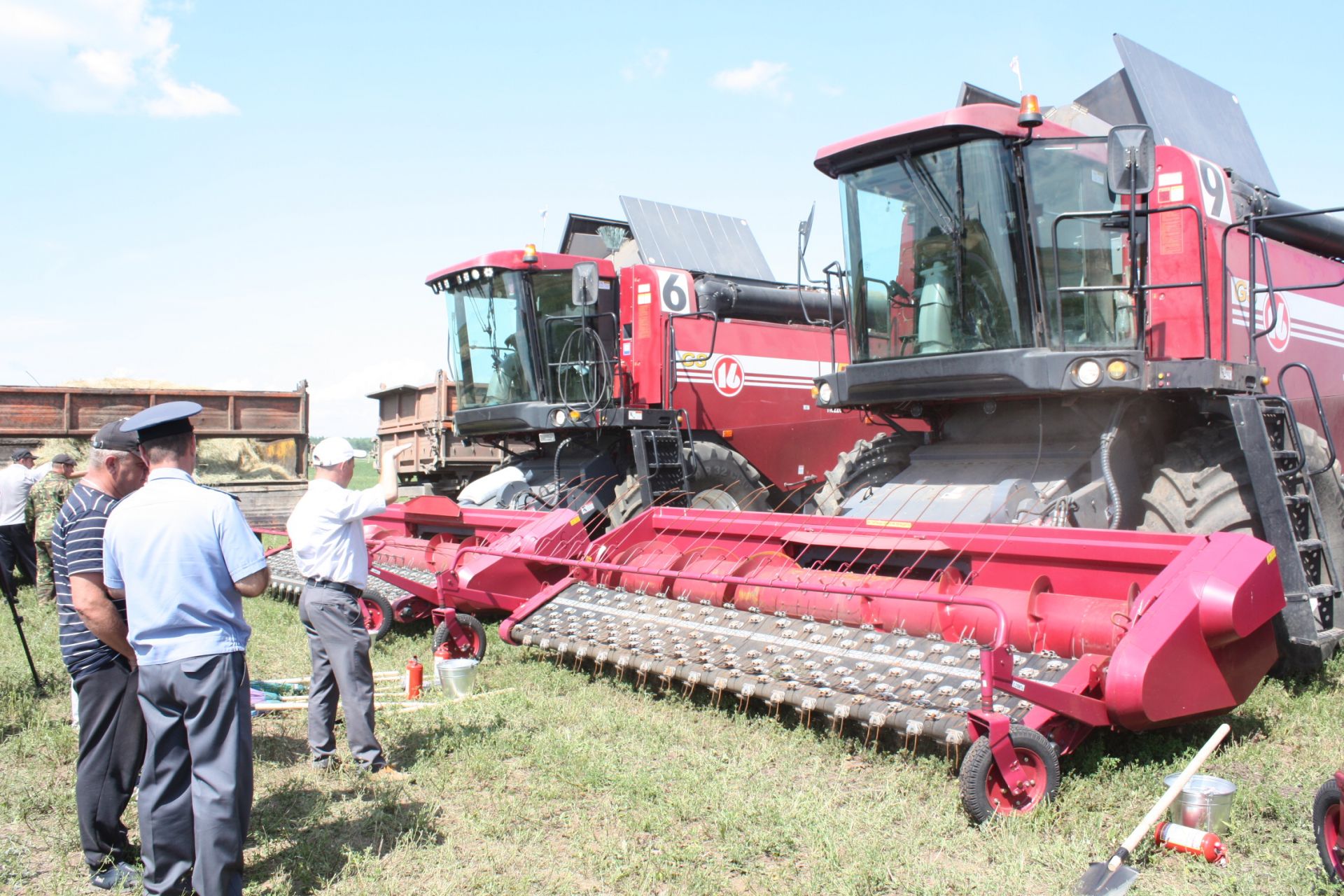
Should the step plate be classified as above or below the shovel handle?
above

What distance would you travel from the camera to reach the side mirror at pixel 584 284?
8219 millimetres

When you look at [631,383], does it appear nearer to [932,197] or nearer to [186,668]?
[932,197]

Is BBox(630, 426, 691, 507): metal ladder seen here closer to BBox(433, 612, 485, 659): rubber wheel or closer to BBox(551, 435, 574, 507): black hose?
BBox(551, 435, 574, 507): black hose

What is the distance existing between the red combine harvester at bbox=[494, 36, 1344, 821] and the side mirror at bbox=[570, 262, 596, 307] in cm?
241

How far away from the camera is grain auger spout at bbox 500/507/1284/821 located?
3605mm

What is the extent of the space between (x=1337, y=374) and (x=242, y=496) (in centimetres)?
1069

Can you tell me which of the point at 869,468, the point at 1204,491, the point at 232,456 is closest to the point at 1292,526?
the point at 1204,491

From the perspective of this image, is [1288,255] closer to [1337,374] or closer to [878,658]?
[1337,374]

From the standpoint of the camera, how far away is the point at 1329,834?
291 cm

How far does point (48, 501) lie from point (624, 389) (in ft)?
17.0

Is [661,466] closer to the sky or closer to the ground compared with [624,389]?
closer to the ground

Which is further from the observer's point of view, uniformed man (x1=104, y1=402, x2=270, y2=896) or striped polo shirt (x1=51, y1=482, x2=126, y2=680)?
striped polo shirt (x1=51, y1=482, x2=126, y2=680)

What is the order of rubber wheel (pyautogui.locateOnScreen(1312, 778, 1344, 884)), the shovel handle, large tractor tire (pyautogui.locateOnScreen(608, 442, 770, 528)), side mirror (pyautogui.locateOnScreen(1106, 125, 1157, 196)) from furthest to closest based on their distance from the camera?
large tractor tire (pyautogui.locateOnScreen(608, 442, 770, 528)) < side mirror (pyautogui.locateOnScreen(1106, 125, 1157, 196)) < the shovel handle < rubber wheel (pyautogui.locateOnScreen(1312, 778, 1344, 884))

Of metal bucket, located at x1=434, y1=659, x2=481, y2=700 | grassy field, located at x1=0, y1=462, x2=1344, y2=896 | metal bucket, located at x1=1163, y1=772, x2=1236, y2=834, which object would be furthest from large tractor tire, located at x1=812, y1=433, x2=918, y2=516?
metal bucket, located at x1=1163, y1=772, x2=1236, y2=834
